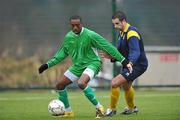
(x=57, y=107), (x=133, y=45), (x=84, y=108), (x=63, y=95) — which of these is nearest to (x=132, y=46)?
(x=133, y=45)

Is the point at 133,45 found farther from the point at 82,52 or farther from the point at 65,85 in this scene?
the point at 65,85

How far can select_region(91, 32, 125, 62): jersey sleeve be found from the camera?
10797 millimetres

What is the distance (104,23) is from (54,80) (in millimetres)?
2260

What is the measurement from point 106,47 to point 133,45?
1.44 ft

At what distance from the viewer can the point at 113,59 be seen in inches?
445

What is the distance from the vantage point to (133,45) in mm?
10930

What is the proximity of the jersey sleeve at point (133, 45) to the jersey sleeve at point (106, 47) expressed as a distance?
0.17 metres

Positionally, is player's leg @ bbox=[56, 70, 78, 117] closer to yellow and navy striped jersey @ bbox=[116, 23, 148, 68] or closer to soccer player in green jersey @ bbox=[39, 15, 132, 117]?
soccer player in green jersey @ bbox=[39, 15, 132, 117]

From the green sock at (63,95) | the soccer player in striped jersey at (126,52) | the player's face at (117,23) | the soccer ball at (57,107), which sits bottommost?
the soccer ball at (57,107)

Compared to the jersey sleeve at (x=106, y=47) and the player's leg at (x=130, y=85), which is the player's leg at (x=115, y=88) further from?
the jersey sleeve at (x=106, y=47)

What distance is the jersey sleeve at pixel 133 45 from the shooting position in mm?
10812

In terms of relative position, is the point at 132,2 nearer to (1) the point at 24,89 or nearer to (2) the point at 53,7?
(2) the point at 53,7

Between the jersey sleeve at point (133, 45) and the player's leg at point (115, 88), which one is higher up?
the jersey sleeve at point (133, 45)

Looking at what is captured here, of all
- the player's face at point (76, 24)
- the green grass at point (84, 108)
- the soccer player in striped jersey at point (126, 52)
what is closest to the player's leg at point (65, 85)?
the green grass at point (84, 108)
